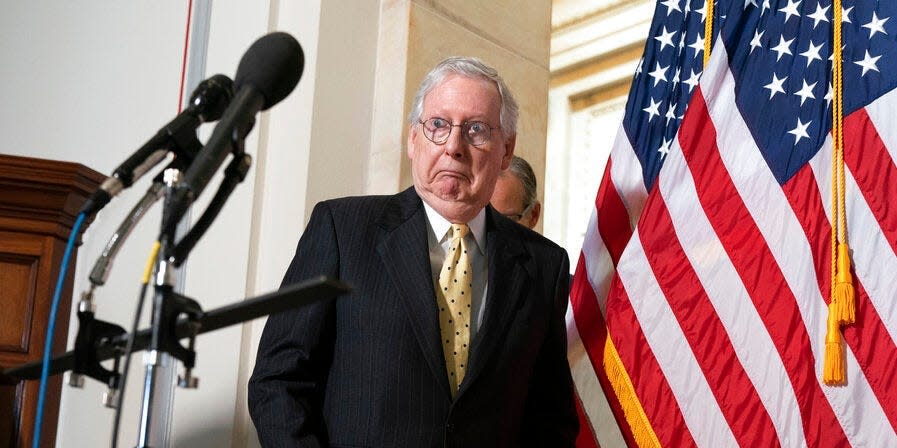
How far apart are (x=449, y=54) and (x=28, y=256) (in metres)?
1.56

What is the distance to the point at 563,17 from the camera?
7312 mm

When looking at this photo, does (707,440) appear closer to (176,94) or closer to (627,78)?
(176,94)

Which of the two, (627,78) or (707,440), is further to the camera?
(627,78)

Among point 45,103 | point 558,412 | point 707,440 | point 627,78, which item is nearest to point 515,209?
point 707,440

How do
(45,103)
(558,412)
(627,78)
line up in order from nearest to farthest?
1. (558,412)
2. (45,103)
3. (627,78)

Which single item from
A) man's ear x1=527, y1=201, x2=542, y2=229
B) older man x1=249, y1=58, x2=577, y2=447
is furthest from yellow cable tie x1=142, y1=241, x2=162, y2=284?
Answer: man's ear x1=527, y1=201, x2=542, y2=229

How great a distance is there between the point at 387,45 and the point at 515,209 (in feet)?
2.32

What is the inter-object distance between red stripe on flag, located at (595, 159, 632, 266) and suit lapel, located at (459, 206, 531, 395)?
91 centimetres

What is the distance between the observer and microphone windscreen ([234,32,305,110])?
1678mm

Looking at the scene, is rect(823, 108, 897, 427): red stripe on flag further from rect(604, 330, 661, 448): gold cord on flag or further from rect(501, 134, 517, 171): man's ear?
rect(501, 134, 517, 171): man's ear

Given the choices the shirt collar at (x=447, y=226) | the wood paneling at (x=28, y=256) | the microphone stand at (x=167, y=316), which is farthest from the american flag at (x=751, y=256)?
the microphone stand at (x=167, y=316)

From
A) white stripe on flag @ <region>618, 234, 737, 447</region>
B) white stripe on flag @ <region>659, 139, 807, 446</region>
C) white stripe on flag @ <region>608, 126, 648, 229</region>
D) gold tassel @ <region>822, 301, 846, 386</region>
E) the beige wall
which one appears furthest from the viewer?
the beige wall

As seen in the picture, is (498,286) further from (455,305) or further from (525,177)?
(525,177)

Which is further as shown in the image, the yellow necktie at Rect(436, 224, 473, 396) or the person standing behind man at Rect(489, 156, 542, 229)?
the person standing behind man at Rect(489, 156, 542, 229)
